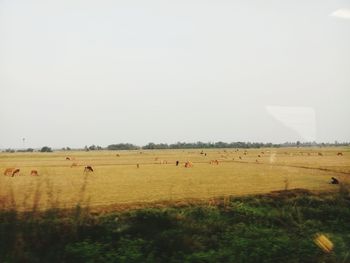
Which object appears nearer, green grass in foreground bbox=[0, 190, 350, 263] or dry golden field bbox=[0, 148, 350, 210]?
green grass in foreground bbox=[0, 190, 350, 263]

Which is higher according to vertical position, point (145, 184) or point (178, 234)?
point (145, 184)

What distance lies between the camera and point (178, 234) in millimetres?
13383

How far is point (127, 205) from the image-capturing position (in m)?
18.3

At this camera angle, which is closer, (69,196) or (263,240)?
(263,240)

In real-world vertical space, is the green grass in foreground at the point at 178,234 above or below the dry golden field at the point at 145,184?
below

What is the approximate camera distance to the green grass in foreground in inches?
450

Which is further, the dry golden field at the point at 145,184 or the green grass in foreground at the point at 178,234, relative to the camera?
the dry golden field at the point at 145,184

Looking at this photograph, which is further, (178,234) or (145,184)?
(145,184)

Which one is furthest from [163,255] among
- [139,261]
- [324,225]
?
[324,225]

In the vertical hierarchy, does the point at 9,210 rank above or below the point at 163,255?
above

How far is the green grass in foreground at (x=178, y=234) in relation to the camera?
1142 centimetres

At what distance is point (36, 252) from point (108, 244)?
1890 millimetres

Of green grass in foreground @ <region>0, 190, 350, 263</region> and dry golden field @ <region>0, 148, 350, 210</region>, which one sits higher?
dry golden field @ <region>0, 148, 350, 210</region>

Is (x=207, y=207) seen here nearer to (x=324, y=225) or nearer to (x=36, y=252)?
(x=324, y=225)
